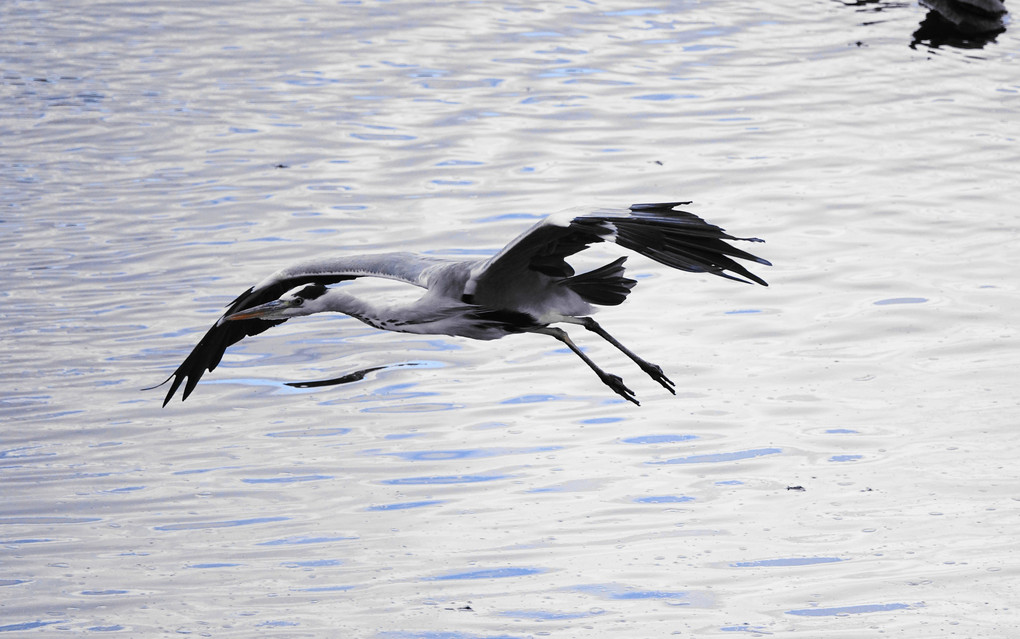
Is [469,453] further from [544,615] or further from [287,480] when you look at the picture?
[544,615]

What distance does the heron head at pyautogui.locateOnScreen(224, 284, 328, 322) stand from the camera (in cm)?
845

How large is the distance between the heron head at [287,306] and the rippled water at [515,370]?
179cm

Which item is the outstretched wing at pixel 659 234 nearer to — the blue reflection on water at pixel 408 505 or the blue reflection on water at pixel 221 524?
the blue reflection on water at pixel 408 505

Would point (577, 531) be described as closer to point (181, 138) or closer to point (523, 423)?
point (523, 423)

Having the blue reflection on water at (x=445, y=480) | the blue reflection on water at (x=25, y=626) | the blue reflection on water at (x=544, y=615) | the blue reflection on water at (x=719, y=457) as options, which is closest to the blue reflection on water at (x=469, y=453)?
the blue reflection on water at (x=445, y=480)

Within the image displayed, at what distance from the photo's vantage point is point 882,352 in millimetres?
11656

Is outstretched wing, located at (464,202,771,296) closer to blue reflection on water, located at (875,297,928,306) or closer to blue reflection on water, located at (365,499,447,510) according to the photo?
blue reflection on water, located at (365,499,447,510)

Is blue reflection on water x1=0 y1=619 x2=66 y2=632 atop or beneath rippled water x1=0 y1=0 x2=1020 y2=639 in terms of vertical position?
beneath

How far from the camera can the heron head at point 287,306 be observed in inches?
333

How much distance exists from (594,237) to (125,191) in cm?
977

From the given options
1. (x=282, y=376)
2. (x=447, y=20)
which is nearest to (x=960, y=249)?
(x=282, y=376)

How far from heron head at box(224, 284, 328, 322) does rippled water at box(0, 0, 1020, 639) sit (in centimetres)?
179

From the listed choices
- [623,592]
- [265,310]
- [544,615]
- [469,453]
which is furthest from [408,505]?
[265,310]

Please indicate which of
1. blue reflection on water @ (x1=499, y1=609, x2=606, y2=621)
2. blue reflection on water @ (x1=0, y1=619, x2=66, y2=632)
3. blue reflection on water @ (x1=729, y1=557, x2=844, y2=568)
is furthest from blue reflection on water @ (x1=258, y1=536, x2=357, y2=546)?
blue reflection on water @ (x1=729, y1=557, x2=844, y2=568)
